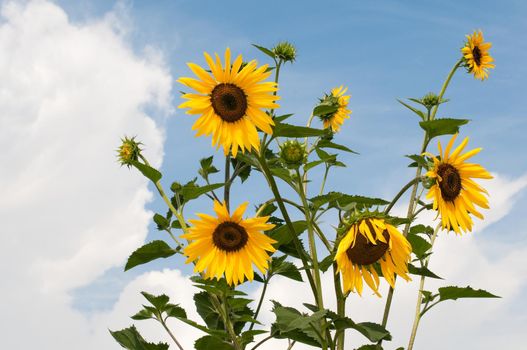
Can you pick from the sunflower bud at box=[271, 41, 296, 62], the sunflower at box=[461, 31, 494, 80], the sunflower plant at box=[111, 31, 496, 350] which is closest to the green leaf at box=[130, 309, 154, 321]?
the sunflower plant at box=[111, 31, 496, 350]

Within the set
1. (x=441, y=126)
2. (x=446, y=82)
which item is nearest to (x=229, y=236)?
(x=441, y=126)

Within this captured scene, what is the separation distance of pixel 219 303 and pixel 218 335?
0.82 feet

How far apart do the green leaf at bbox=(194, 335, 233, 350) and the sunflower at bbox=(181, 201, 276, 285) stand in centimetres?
30

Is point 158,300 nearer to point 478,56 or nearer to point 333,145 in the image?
point 333,145

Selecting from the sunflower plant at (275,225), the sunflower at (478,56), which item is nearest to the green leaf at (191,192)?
the sunflower plant at (275,225)

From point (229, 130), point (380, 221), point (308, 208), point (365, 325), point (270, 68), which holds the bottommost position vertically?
point (365, 325)

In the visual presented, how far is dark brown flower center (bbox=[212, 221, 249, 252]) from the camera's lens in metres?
3.35

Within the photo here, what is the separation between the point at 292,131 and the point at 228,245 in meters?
0.77

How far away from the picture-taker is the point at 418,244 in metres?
3.73

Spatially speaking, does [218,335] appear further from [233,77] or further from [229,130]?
[233,77]

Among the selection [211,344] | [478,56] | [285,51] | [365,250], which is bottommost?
[211,344]

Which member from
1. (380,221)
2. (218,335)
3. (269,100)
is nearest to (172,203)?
(218,335)

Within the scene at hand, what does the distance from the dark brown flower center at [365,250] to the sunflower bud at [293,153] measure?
0.46 metres

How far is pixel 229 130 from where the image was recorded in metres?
3.12
